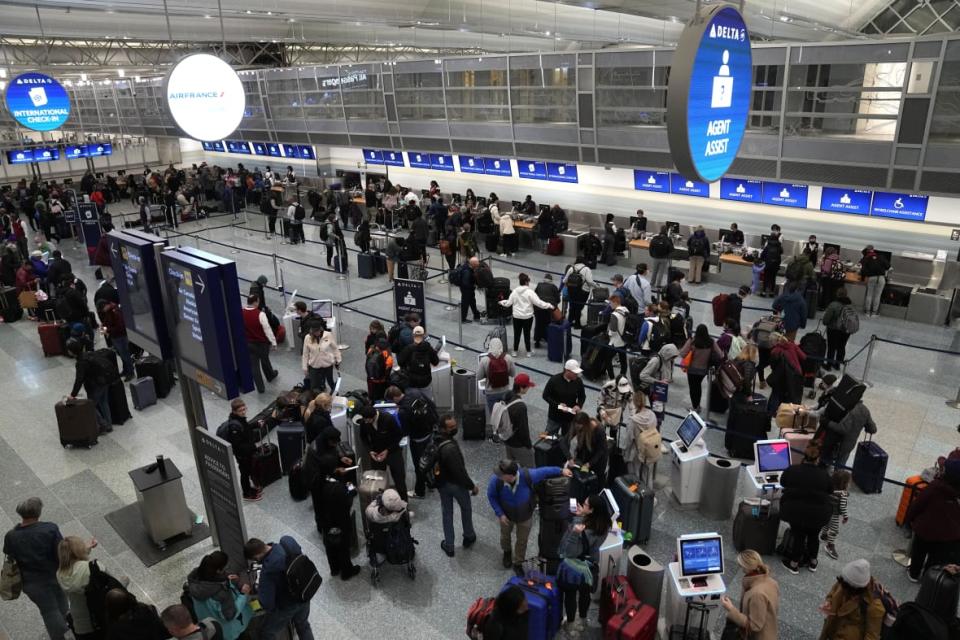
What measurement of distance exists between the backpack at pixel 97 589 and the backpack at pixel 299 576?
1416 millimetres

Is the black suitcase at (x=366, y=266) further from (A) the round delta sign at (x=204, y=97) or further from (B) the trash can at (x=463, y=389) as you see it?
(A) the round delta sign at (x=204, y=97)

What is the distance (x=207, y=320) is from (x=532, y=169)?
16865mm

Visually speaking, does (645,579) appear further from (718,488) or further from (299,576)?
(299,576)

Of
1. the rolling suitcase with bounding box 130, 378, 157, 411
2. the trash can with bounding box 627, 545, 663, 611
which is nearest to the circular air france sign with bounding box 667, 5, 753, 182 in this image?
the trash can with bounding box 627, 545, 663, 611

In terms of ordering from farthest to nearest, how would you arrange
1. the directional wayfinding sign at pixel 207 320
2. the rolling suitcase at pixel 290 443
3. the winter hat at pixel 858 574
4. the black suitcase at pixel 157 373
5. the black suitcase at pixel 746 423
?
the black suitcase at pixel 157 373
the black suitcase at pixel 746 423
the rolling suitcase at pixel 290 443
the directional wayfinding sign at pixel 207 320
the winter hat at pixel 858 574

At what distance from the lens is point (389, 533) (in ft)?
20.6

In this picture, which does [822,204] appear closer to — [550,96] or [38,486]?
[550,96]

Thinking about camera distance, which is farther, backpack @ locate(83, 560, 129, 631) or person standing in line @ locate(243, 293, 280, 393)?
person standing in line @ locate(243, 293, 280, 393)

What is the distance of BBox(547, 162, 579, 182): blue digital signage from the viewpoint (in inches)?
791

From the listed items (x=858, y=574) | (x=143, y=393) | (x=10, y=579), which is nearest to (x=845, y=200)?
(x=858, y=574)

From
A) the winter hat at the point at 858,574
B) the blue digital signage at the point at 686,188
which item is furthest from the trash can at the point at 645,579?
the blue digital signage at the point at 686,188

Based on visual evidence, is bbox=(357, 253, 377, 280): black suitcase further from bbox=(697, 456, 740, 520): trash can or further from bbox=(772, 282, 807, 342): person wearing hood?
bbox=(697, 456, 740, 520): trash can

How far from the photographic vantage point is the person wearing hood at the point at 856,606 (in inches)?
188

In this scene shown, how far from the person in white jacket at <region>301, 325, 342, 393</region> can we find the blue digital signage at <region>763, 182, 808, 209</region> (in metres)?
11.5
